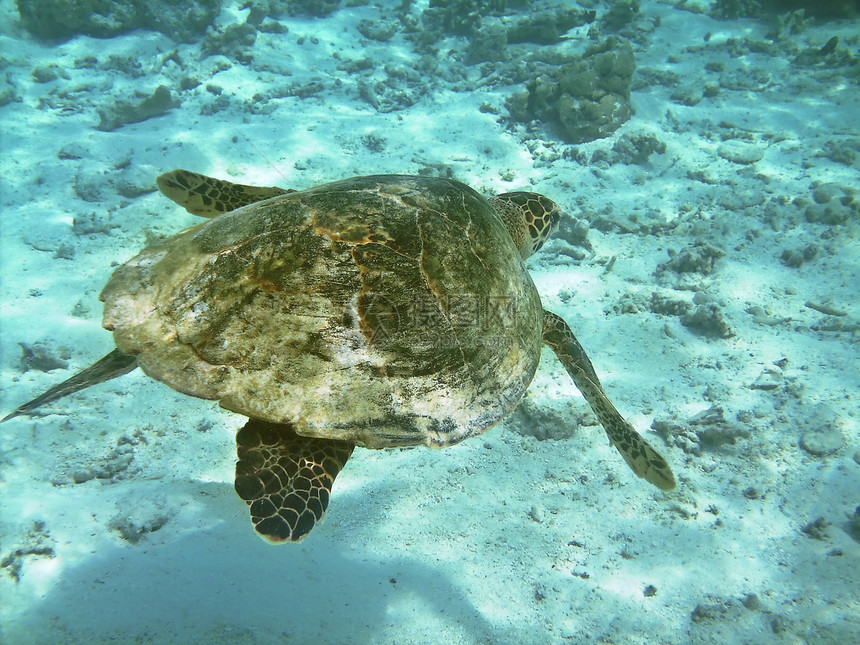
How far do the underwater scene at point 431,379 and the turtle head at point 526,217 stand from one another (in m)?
0.04

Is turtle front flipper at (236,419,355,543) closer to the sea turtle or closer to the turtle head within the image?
the sea turtle

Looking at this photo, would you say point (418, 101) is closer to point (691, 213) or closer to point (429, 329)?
point (691, 213)

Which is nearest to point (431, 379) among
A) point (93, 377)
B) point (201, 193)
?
point (93, 377)

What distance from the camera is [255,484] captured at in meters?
2.11

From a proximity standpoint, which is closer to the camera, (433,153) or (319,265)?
(319,265)

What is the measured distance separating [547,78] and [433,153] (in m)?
3.13

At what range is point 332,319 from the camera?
6.93 ft

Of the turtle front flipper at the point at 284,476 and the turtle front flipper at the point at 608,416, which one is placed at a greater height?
the turtle front flipper at the point at 284,476

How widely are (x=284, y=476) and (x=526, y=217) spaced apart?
3.04 metres

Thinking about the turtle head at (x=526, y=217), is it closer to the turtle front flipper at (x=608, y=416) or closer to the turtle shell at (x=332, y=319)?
the turtle front flipper at (x=608, y=416)

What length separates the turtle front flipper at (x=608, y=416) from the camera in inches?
104

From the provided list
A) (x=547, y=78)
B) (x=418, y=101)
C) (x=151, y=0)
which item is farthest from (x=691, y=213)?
(x=151, y=0)

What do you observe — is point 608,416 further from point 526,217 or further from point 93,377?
point 93,377

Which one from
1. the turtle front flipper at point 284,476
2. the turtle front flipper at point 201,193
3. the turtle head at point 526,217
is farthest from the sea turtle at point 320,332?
the turtle head at point 526,217
